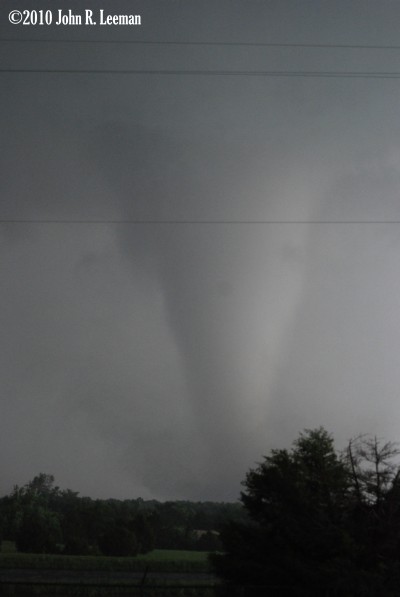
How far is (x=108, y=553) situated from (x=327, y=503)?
2166 inches

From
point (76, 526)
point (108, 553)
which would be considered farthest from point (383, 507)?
point (76, 526)

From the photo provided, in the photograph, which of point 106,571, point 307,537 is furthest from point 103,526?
point 307,537

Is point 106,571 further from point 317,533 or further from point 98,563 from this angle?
point 317,533

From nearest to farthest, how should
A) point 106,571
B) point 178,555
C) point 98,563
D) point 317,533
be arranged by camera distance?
point 317,533 < point 106,571 < point 98,563 < point 178,555

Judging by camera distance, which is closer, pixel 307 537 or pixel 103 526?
pixel 307 537

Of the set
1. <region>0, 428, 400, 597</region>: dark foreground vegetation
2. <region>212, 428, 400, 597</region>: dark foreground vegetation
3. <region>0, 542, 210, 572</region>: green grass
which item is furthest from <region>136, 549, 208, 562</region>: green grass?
<region>212, 428, 400, 597</region>: dark foreground vegetation

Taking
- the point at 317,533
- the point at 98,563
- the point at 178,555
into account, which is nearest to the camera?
the point at 317,533

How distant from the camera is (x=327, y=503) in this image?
3428 cm

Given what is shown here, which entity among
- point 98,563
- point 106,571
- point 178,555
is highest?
point 178,555

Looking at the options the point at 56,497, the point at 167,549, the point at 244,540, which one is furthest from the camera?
the point at 56,497

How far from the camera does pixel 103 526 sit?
92.6 meters

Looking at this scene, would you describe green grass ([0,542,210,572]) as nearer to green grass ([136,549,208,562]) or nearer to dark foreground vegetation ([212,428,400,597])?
green grass ([136,549,208,562])

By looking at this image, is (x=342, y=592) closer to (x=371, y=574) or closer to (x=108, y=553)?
(x=371, y=574)

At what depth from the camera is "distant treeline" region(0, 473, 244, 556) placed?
83.2 metres
